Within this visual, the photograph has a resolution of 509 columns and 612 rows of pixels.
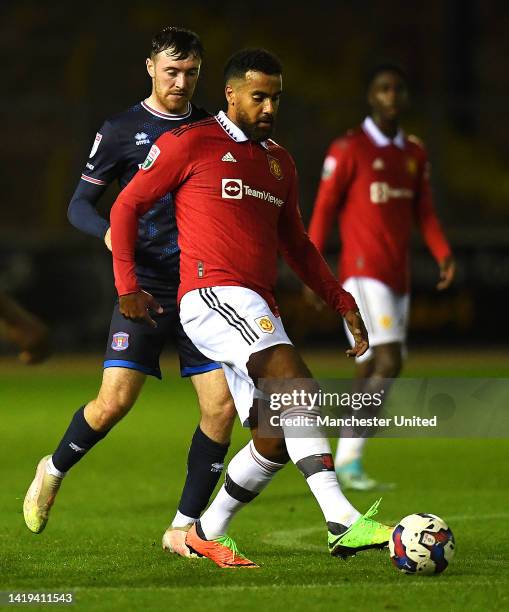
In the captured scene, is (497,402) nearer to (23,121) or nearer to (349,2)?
(23,121)

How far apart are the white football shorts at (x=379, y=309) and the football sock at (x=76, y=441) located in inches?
97.8

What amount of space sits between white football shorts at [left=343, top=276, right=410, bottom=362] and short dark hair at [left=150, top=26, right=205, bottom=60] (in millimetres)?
2704

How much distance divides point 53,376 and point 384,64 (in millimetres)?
8889

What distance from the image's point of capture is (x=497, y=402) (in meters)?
11.1

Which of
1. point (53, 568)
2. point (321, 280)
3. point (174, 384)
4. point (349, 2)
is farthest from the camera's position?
point (349, 2)

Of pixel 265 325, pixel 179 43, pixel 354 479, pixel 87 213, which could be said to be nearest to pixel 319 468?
pixel 265 325

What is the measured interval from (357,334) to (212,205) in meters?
0.79

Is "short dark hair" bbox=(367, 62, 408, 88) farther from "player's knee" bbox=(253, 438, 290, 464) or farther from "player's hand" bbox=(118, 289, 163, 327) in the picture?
"player's knee" bbox=(253, 438, 290, 464)

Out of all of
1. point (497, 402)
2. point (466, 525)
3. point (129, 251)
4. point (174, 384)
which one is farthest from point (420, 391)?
point (174, 384)

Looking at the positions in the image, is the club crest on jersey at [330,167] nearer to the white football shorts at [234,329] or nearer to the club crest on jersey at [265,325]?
the white football shorts at [234,329]

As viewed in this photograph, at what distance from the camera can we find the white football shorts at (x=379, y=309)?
830 cm

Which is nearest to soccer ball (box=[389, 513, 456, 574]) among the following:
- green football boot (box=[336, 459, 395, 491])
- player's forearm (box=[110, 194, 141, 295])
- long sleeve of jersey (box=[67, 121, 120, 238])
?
player's forearm (box=[110, 194, 141, 295])

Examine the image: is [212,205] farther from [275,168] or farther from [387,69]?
[387,69]

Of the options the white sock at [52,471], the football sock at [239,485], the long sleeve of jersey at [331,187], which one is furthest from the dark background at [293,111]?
the football sock at [239,485]
